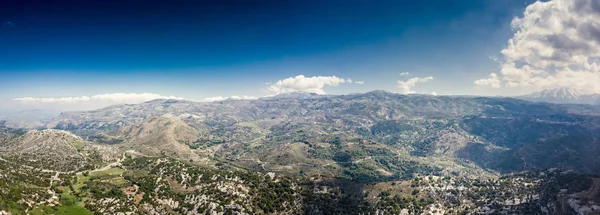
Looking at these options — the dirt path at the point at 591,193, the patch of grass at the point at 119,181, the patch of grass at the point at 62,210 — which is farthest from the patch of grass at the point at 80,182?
the dirt path at the point at 591,193

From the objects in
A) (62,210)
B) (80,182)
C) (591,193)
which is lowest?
(62,210)

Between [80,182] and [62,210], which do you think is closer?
[62,210]

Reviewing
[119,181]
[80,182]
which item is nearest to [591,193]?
[119,181]

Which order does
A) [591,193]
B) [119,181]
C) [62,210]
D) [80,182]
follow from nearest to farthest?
[62,210]
[591,193]
[80,182]
[119,181]

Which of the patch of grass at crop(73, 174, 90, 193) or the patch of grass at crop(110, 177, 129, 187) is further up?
the patch of grass at crop(73, 174, 90, 193)

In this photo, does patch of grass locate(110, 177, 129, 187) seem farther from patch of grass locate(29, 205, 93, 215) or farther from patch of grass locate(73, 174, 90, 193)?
patch of grass locate(29, 205, 93, 215)

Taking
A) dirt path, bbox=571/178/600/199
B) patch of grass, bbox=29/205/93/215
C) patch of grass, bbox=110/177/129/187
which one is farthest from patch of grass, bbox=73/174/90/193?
dirt path, bbox=571/178/600/199

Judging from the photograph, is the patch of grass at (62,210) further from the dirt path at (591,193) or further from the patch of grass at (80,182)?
the dirt path at (591,193)

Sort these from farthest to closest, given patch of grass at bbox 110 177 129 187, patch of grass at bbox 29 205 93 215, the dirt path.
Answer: patch of grass at bbox 110 177 129 187 → the dirt path → patch of grass at bbox 29 205 93 215

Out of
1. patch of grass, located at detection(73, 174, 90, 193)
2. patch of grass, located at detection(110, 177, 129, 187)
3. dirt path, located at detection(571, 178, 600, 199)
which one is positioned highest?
dirt path, located at detection(571, 178, 600, 199)

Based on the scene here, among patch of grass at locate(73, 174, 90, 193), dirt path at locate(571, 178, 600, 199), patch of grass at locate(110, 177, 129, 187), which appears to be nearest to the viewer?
dirt path at locate(571, 178, 600, 199)

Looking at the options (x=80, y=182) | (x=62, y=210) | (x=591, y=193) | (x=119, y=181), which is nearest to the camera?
(x=62, y=210)

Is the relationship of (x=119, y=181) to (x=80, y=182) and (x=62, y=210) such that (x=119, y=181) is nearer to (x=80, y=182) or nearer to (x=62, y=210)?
(x=80, y=182)

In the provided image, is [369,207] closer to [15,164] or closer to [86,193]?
[86,193]
